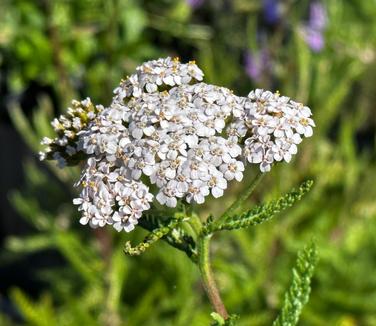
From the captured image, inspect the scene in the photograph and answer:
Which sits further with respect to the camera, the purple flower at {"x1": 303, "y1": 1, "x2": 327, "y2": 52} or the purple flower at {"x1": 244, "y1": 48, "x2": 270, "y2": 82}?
the purple flower at {"x1": 303, "y1": 1, "x2": 327, "y2": 52}

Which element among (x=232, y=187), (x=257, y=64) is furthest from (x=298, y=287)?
(x=257, y=64)

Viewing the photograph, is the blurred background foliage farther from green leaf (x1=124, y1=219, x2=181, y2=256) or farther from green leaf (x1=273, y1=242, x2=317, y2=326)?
green leaf (x1=124, y1=219, x2=181, y2=256)

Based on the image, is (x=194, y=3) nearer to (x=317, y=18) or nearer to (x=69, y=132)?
(x=317, y=18)

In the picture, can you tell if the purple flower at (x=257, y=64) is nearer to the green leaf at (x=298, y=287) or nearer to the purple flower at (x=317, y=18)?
the purple flower at (x=317, y=18)

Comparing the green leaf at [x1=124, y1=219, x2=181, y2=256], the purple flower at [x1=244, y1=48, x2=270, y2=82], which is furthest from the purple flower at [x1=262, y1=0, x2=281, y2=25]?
the green leaf at [x1=124, y1=219, x2=181, y2=256]

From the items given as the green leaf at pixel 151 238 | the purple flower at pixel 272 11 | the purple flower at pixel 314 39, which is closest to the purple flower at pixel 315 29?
the purple flower at pixel 314 39

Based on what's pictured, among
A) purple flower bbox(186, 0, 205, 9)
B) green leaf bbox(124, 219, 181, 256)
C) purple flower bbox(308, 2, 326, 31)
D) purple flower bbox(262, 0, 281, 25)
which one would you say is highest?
purple flower bbox(186, 0, 205, 9)
